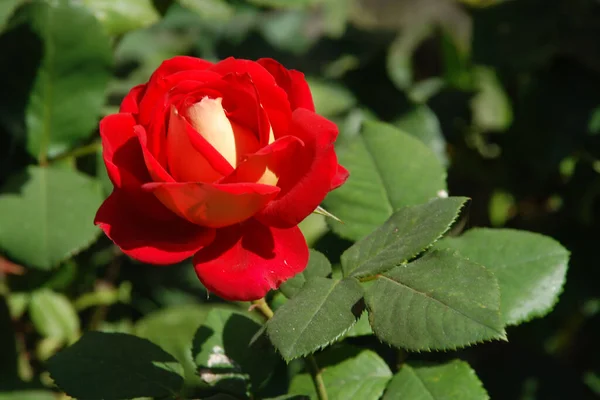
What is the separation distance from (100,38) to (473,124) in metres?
0.86

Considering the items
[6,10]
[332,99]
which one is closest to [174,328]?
[332,99]

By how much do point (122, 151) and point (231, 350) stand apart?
0.88 feet

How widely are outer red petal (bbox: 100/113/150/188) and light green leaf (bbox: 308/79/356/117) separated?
0.89m

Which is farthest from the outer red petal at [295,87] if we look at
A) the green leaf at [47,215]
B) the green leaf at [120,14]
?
the green leaf at [120,14]

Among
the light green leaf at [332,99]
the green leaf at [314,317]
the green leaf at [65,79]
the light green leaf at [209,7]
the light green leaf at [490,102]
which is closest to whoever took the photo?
the green leaf at [314,317]

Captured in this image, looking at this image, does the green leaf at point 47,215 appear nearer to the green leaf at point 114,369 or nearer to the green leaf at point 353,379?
the green leaf at point 114,369

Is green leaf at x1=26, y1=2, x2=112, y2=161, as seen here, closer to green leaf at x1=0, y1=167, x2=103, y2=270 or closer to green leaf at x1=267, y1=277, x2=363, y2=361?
green leaf at x1=0, y1=167, x2=103, y2=270

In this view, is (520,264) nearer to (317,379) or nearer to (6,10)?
(317,379)

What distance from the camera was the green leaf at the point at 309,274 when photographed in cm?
71

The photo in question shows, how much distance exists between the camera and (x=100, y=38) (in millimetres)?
1162

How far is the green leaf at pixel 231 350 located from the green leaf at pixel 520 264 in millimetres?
254

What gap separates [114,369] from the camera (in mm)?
764

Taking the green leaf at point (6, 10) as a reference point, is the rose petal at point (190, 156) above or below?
above

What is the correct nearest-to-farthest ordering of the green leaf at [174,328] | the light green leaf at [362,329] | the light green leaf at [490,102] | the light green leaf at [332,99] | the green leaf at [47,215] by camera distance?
the light green leaf at [362,329], the green leaf at [47,215], the green leaf at [174,328], the light green leaf at [332,99], the light green leaf at [490,102]
